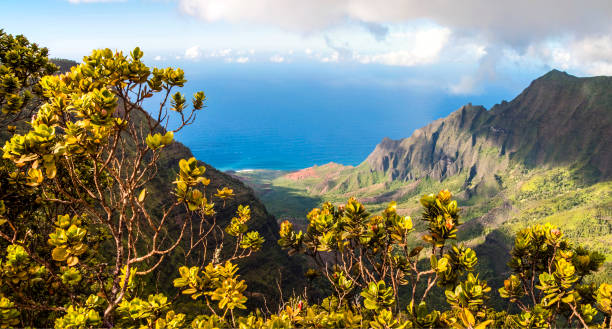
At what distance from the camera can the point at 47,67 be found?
35.6 ft

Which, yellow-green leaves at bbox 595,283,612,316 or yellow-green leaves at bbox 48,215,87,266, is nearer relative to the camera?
yellow-green leaves at bbox 48,215,87,266

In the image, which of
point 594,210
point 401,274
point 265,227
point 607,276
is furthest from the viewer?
point 594,210

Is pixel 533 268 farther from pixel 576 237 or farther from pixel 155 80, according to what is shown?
pixel 576 237

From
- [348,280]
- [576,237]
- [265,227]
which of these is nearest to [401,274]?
[348,280]

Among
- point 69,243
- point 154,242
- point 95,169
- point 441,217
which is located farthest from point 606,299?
point 95,169

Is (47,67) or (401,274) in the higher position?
(47,67)

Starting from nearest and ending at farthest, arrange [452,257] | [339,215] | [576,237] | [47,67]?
[452,257], [339,215], [47,67], [576,237]


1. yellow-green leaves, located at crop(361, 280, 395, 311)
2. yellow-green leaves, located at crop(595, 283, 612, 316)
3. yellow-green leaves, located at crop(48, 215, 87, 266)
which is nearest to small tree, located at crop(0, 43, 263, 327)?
yellow-green leaves, located at crop(48, 215, 87, 266)

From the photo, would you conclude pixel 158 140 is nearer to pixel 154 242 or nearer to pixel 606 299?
pixel 154 242

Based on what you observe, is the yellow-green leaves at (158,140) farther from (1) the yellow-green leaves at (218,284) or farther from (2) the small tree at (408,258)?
(2) the small tree at (408,258)

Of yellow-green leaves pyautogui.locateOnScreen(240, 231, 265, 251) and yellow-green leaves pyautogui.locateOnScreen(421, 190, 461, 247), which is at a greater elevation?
yellow-green leaves pyautogui.locateOnScreen(421, 190, 461, 247)

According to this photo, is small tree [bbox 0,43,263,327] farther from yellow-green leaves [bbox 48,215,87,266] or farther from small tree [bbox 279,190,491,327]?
small tree [bbox 279,190,491,327]

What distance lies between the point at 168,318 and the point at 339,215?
17.1 ft

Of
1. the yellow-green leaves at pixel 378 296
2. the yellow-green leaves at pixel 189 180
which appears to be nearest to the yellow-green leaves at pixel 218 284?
the yellow-green leaves at pixel 189 180
